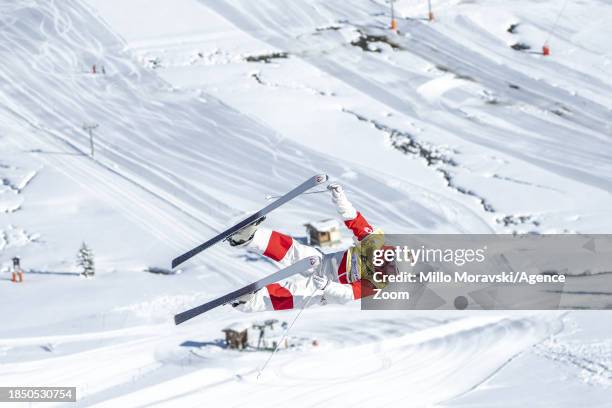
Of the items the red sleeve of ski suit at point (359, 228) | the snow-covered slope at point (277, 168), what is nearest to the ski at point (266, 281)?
the red sleeve of ski suit at point (359, 228)

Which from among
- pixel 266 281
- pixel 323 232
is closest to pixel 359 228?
pixel 266 281

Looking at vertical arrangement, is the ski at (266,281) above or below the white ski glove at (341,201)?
below

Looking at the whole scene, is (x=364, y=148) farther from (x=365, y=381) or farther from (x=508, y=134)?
(x=365, y=381)

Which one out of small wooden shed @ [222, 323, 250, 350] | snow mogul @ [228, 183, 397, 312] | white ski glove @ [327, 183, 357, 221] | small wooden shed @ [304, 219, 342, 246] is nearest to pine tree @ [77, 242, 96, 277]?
small wooden shed @ [222, 323, 250, 350]

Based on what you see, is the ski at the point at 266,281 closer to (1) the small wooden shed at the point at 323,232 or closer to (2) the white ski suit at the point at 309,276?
(2) the white ski suit at the point at 309,276

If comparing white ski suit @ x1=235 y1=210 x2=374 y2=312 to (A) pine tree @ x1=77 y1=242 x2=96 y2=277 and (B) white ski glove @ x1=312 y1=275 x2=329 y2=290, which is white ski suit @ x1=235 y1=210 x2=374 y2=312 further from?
(A) pine tree @ x1=77 y1=242 x2=96 y2=277

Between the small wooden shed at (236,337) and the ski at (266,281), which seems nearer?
the ski at (266,281)
